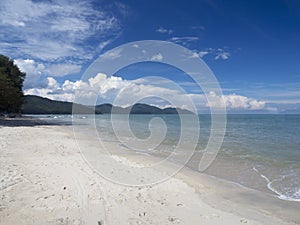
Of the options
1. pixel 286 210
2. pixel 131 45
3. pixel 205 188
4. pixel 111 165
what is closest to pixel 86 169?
pixel 111 165

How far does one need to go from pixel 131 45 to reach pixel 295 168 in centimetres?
1032

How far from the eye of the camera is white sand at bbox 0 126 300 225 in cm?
591

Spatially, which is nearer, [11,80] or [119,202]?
[119,202]

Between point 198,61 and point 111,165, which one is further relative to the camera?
point 111,165

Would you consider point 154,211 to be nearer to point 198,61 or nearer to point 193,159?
point 198,61

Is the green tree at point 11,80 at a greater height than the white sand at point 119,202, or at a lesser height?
greater

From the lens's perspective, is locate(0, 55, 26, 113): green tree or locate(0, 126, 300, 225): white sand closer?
locate(0, 126, 300, 225): white sand

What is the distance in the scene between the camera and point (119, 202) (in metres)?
6.97

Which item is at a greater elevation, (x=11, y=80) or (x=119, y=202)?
→ (x=11, y=80)

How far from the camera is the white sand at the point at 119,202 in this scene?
19.4 feet

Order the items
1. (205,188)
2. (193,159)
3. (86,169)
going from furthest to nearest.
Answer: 1. (193,159)
2. (86,169)
3. (205,188)

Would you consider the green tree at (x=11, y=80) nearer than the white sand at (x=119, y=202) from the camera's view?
No

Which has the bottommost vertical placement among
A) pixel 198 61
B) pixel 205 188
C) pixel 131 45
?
pixel 205 188

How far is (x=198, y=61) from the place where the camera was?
11.5 m
